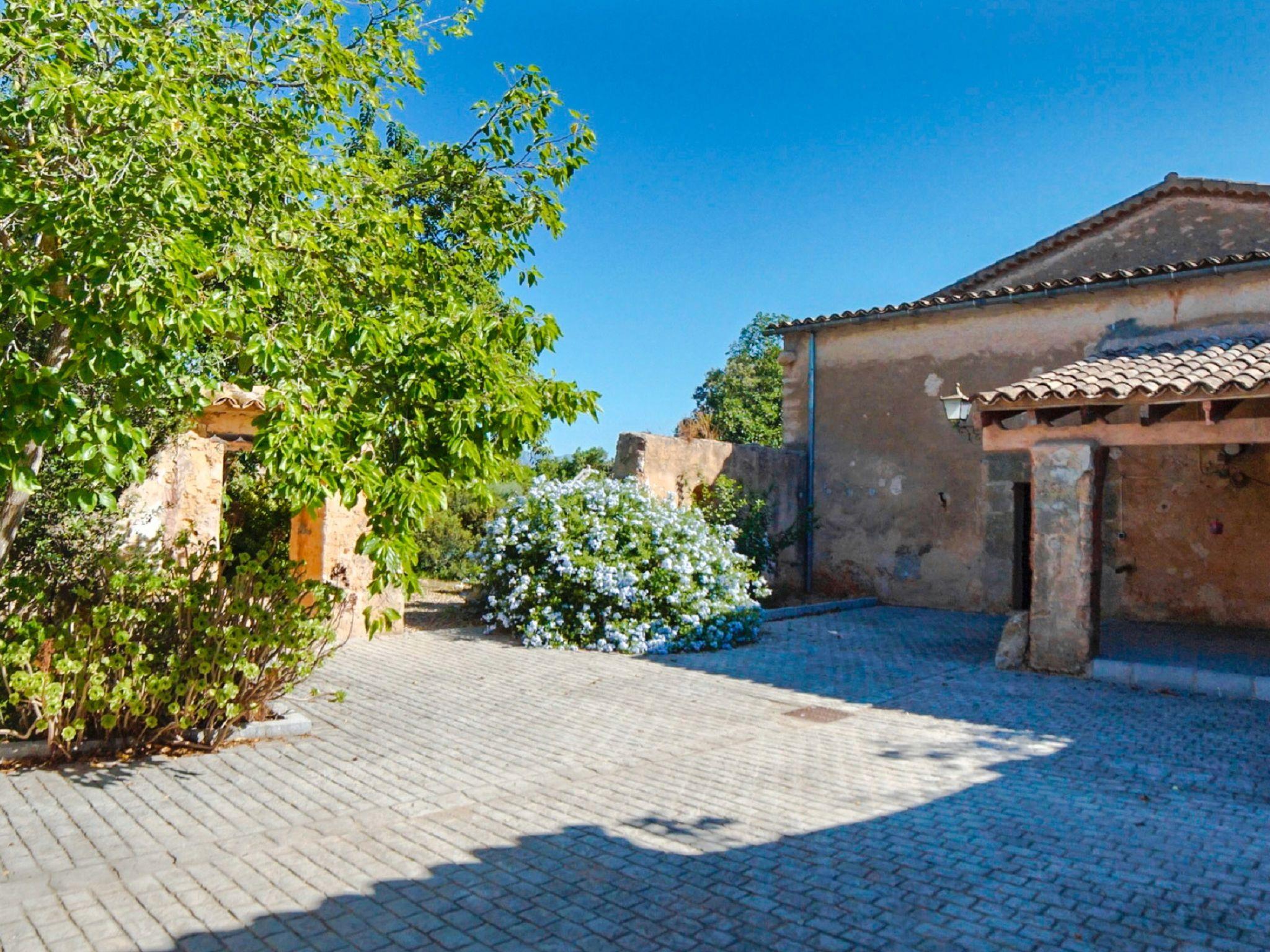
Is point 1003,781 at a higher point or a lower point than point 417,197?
lower

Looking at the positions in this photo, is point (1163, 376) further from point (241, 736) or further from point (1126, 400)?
point (241, 736)

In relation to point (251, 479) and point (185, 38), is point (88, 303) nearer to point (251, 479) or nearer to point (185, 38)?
point (185, 38)

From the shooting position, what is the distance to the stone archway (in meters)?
7.49

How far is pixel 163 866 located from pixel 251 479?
28.3 ft

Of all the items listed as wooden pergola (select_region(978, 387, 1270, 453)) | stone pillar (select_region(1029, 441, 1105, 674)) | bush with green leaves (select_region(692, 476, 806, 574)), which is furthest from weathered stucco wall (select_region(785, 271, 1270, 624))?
A: stone pillar (select_region(1029, 441, 1105, 674))

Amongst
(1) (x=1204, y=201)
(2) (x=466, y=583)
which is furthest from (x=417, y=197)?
(1) (x=1204, y=201)

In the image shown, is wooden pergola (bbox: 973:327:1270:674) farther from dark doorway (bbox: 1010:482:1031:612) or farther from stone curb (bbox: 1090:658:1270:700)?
dark doorway (bbox: 1010:482:1031:612)

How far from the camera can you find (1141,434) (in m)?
8.66

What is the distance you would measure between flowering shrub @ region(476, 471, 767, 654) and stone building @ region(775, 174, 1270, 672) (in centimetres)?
341

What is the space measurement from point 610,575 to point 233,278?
246 inches

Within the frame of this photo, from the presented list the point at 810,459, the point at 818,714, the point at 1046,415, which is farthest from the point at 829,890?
the point at 810,459

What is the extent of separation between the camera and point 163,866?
394 cm

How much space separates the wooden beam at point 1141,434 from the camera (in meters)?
8.16

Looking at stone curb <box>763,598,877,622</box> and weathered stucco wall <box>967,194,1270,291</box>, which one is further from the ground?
weathered stucco wall <box>967,194,1270,291</box>
